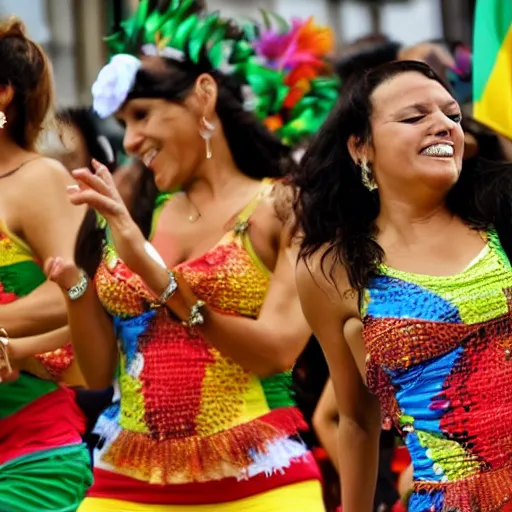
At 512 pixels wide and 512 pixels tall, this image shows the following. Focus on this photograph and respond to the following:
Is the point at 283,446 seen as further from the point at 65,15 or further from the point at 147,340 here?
the point at 65,15

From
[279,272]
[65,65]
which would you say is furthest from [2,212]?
[65,65]

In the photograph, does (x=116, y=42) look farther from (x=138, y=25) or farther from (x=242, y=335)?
(x=242, y=335)

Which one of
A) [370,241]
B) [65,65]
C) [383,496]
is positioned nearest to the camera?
[370,241]

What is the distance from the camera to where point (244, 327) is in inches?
175

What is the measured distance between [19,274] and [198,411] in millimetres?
795

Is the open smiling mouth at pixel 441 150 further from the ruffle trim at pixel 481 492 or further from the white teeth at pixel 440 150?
the ruffle trim at pixel 481 492

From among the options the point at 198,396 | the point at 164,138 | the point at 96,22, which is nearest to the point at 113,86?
the point at 164,138

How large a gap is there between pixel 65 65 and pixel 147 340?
10476 millimetres

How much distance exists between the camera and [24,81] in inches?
198

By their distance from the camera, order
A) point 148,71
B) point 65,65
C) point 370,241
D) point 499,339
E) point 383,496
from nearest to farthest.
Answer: point 499,339, point 370,241, point 148,71, point 383,496, point 65,65

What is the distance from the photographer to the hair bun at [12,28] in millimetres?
5039

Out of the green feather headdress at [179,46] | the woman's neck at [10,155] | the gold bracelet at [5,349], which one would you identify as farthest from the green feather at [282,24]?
the gold bracelet at [5,349]

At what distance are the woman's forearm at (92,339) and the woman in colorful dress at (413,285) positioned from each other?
70 centimetres

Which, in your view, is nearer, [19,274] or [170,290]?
[170,290]
